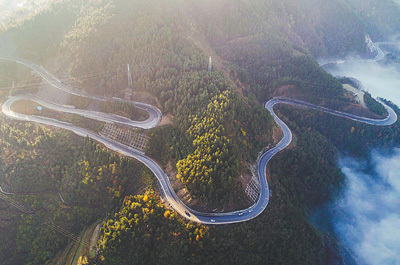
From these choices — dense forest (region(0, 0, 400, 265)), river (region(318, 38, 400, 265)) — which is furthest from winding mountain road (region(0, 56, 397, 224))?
river (region(318, 38, 400, 265))

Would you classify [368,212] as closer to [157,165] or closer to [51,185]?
[157,165]

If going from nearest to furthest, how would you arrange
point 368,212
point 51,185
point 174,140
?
point 51,185, point 174,140, point 368,212

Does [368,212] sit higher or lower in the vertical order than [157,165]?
lower

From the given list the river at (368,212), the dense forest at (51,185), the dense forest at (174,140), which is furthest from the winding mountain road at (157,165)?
the river at (368,212)

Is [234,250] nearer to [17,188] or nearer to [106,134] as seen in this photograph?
[106,134]

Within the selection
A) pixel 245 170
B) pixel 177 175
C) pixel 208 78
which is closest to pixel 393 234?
pixel 245 170

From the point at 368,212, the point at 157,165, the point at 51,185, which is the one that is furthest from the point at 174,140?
the point at 368,212

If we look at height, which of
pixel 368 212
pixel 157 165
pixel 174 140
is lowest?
pixel 368 212

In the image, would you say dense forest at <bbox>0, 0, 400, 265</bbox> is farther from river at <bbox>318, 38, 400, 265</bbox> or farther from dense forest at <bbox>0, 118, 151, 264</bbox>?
river at <bbox>318, 38, 400, 265</bbox>
